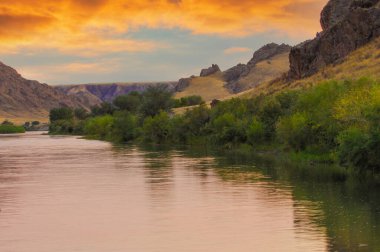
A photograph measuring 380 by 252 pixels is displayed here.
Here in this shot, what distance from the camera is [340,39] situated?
117 m

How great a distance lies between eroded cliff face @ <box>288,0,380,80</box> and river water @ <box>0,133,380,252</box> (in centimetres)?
6416

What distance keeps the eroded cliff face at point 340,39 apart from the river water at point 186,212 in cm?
6416

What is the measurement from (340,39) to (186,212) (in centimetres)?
8922

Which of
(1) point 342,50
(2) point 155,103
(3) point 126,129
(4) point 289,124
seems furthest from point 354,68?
(4) point 289,124

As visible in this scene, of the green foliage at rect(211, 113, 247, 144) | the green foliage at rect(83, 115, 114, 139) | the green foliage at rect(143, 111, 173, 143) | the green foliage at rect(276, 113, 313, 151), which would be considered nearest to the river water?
the green foliage at rect(276, 113, 313, 151)

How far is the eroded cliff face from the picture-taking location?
113 meters

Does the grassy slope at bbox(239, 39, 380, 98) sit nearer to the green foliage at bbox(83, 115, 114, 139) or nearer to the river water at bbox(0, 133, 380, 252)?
the green foliage at bbox(83, 115, 114, 139)

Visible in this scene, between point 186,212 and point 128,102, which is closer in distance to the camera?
point 186,212

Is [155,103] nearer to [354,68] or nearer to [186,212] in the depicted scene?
[354,68]

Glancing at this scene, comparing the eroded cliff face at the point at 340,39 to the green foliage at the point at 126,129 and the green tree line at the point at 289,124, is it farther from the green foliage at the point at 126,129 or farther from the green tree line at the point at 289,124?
the green foliage at the point at 126,129

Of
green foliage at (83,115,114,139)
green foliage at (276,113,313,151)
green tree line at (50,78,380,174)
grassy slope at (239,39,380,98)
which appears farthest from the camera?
green foliage at (83,115,114,139)

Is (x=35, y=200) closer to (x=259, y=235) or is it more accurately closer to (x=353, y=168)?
(x=259, y=235)

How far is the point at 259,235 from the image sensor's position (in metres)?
27.3

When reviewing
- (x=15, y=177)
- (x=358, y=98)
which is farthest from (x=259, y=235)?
(x=15, y=177)
